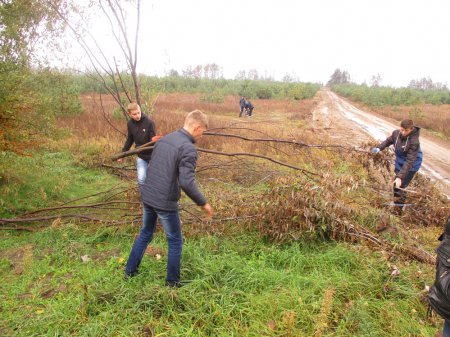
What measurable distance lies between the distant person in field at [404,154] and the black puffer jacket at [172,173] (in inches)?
142

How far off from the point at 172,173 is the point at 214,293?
123 centimetres

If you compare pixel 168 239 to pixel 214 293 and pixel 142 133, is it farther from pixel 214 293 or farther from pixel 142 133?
pixel 142 133

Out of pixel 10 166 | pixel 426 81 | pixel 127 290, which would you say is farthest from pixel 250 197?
pixel 426 81

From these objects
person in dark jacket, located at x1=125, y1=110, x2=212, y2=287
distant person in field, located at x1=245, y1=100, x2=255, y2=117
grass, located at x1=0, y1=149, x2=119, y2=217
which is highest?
person in dark jacket, located at x1=125, y1=110, x2=212, y2=287

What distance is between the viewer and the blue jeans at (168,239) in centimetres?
275

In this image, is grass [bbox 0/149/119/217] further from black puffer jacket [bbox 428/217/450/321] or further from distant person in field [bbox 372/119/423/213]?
distant person in field [bbox 372/119/423/213]

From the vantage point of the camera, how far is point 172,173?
8.57 feet

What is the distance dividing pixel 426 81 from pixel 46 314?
102 m

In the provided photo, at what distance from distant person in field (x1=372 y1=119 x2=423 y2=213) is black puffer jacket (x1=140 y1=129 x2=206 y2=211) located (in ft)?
11.8

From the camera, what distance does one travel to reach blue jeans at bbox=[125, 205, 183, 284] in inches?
108

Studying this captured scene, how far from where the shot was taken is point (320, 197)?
379 centimetres

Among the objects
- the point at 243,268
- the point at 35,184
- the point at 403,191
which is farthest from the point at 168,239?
the point at 35,184

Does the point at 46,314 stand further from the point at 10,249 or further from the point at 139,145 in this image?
the point at 139,145

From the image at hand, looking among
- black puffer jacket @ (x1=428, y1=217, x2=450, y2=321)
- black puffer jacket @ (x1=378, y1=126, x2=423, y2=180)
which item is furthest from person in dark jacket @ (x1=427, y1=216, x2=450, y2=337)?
black puffer jacket @ (x1=378, y1=126, x2=423, y2=180)
